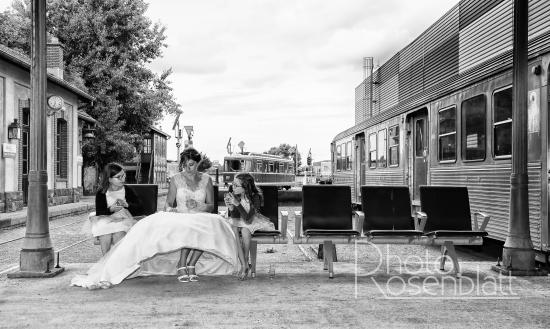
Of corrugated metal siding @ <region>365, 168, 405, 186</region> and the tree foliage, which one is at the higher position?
the tree foliage

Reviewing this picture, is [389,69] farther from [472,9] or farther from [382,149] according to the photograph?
[472,9]

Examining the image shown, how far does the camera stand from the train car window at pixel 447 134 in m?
9.84

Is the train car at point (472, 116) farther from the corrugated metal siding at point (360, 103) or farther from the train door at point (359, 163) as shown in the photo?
the corrugated metal siding at point (360, 103)

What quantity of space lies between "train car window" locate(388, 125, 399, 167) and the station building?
11775mm

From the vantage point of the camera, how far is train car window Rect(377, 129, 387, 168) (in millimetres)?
14477

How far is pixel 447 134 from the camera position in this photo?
1012 cm

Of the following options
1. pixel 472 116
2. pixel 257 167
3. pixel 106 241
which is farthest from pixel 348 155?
pixel 257 167

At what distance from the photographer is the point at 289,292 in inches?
241

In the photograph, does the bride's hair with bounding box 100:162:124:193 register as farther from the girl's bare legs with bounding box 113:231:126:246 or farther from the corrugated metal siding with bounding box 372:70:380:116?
the corrugated metal siding with bounding box 372:70:380:116

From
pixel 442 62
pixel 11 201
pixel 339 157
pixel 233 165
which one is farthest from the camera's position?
pixel 233 165

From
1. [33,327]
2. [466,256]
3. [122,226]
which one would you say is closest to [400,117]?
[466,256]

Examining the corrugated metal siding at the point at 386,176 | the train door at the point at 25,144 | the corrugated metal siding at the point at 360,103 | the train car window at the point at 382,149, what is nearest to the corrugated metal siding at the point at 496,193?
the corrugated metal siding at the point at 386,176

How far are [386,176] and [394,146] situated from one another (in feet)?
3.28

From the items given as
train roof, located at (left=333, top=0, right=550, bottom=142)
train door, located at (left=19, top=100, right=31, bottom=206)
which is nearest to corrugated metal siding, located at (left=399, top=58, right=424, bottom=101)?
train roof, located at (left=333, top=0, right=550, bottom=142)
